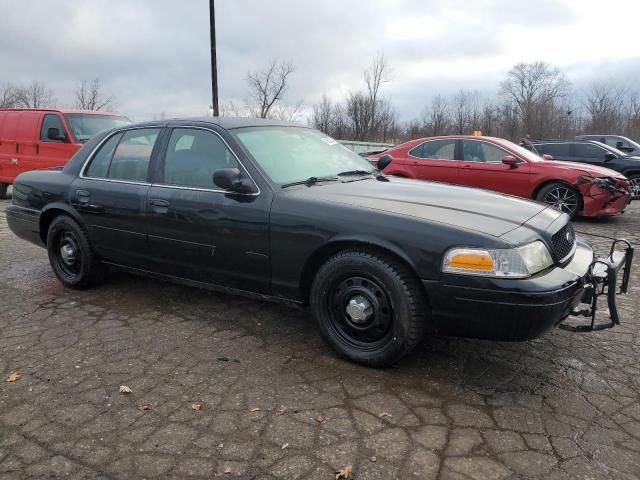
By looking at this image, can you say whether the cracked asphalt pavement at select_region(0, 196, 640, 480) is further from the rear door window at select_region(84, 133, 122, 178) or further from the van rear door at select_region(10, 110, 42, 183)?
the van rear door at select_region(10, 110, 42, 183)

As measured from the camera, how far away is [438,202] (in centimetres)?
330

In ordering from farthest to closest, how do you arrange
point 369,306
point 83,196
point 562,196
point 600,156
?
point 600,156 < point 562,196 < point 83,196 < point 369,306

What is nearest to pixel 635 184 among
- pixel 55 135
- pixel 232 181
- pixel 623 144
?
pixel 623 144

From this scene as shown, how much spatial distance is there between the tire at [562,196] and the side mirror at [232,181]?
655 centimetres

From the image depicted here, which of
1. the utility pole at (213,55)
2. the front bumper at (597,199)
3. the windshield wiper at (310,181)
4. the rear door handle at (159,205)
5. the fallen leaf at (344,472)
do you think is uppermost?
the utility pole at (213,55)

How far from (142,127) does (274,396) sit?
2632 mm

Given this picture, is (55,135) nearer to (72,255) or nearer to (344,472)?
(72,255)

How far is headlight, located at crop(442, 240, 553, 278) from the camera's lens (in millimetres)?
2740

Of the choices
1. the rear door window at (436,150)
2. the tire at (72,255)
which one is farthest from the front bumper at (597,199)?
the tire at (72,255)

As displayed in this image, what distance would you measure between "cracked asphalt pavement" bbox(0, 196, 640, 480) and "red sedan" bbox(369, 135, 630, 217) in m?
4.77

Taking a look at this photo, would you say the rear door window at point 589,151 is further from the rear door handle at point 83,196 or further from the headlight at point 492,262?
the rear door handle at point 83,196

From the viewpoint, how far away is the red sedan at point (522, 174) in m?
8.43

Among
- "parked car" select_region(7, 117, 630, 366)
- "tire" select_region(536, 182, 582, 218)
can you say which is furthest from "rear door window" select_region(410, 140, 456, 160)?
"parked car" select_region(7, 117, 630, 366)

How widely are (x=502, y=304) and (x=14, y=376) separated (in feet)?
9.49
